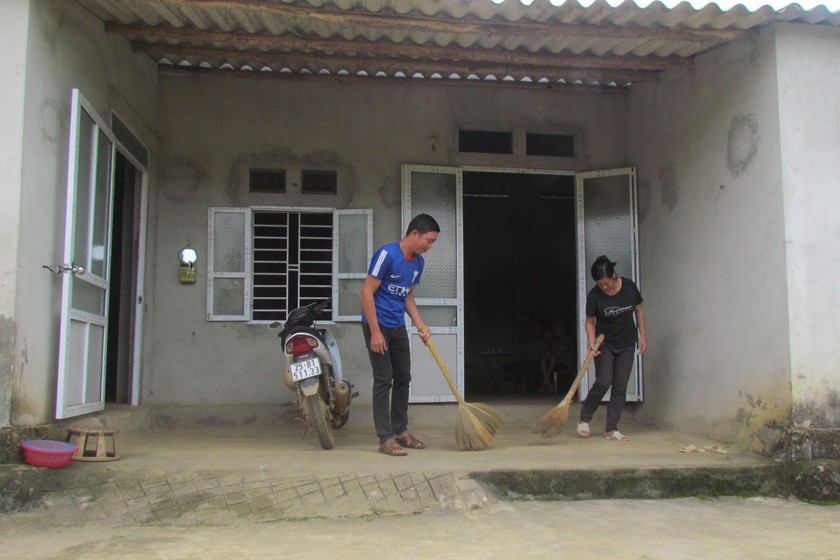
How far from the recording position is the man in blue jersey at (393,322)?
15.1 feet

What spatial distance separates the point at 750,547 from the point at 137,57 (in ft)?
18.7

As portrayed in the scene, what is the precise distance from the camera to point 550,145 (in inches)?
276

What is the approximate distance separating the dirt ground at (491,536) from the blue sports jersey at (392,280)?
4.67 feet

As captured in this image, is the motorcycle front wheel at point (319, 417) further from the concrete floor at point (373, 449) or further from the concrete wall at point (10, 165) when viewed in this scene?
the concrete wall at point (10, 165)

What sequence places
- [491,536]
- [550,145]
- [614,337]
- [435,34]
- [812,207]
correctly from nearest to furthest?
1. [491,536]
2. [812,207]
3. [435,34]
4. [614,337]
5. [550,145]

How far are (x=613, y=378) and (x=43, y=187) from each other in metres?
4.37

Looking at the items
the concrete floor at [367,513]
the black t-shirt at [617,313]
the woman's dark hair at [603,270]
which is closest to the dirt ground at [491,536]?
the concrete floor at [367,513]

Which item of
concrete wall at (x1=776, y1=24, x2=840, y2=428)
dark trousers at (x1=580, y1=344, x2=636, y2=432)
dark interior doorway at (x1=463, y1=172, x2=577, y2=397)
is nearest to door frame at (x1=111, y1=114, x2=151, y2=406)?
dark trousers at (x1=580, y1=344, x2=636, y2=432)

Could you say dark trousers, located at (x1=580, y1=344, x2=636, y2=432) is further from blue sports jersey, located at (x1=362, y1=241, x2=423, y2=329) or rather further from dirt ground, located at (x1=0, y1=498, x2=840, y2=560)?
blue sports jersey, located at (x1=362, y1=241, x2=423, y2=329)

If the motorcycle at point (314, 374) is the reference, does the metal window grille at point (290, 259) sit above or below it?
above

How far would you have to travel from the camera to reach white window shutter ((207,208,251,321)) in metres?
6.29

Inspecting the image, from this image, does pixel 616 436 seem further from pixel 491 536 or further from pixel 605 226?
pixel 491 536

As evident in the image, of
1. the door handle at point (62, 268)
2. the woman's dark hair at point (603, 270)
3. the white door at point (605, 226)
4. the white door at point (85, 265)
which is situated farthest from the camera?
the white door at point (605, 226)

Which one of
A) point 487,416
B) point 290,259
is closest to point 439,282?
point 290,259
